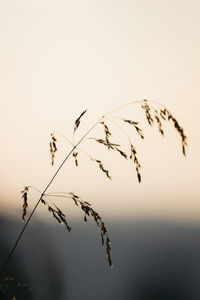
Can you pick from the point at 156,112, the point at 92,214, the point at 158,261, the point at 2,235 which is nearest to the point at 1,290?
the point at 92,214

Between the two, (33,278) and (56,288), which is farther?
(33,278)

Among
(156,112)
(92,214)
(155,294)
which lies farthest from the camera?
(155,294)

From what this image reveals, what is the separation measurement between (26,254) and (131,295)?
73cm

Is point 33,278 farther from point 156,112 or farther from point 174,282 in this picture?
point 156,112

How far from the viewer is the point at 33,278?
277 centimetres

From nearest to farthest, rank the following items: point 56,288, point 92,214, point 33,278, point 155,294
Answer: point 92,214 → point 56,288 → point 33,278 → point 155,294

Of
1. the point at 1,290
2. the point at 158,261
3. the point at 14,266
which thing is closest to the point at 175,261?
the point at 158,261

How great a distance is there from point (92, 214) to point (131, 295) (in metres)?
1.20

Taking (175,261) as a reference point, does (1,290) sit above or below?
above

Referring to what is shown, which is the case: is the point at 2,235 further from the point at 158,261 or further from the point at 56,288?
the point at 158,261

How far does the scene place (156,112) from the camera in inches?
75.5

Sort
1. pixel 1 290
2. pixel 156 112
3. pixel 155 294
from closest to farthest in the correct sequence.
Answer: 1. pixel 1 290
2. pixel 156 112
3. pixel 155 294

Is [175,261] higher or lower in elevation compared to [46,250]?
lower

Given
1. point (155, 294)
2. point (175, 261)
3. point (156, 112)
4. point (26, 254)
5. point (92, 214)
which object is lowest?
point (155, 294)
